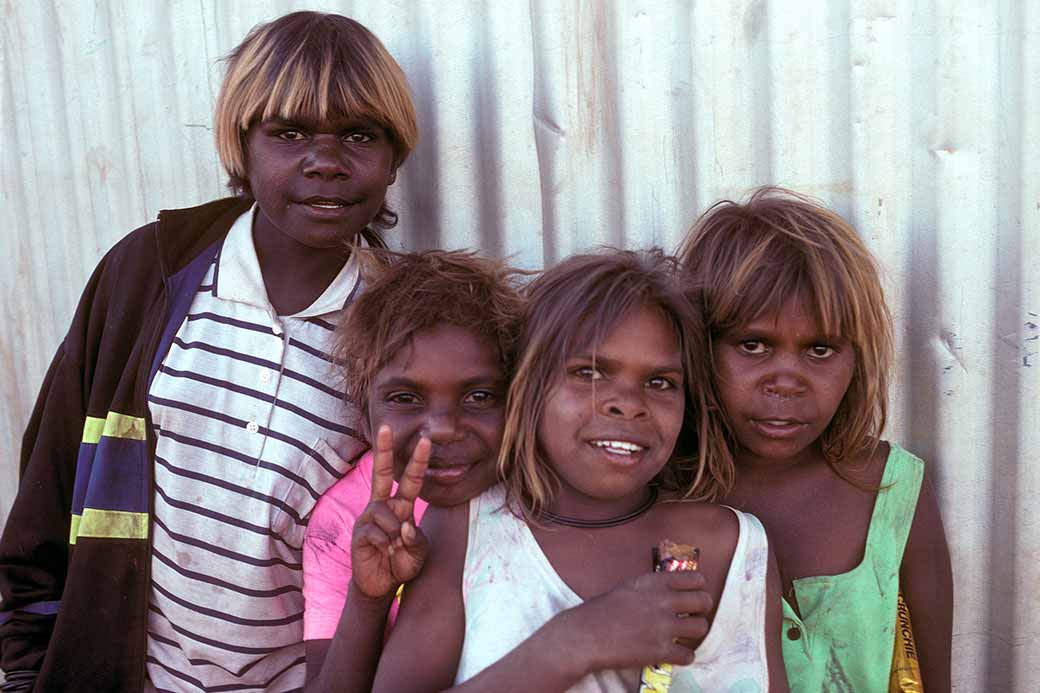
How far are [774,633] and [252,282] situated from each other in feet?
4.14

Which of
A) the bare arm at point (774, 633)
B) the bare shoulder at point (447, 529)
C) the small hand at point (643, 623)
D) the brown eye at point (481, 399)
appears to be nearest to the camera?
the small hand at point (643, 623)

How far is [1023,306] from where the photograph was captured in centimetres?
206

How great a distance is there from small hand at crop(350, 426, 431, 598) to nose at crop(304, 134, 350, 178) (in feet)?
2.24

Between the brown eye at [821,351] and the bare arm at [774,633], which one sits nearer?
the bare arm at [774,633]

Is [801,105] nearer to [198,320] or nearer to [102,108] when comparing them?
[198,320]

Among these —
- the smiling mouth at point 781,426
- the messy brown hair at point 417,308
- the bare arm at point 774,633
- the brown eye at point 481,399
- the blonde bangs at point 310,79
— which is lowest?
the bare arm at point 774,633

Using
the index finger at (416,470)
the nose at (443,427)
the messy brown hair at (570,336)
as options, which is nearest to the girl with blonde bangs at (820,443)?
the messy brown hair at (570,336)

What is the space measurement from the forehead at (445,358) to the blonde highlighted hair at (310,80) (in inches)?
21.5

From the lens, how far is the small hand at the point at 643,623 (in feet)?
4.96

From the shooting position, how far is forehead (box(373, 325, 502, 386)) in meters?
1.79

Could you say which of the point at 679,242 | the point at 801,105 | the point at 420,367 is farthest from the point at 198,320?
the point at 801,105

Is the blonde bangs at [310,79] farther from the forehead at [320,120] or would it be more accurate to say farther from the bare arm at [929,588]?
the bare arm at [929,588]

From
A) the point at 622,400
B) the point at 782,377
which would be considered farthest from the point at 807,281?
the point at 622,400

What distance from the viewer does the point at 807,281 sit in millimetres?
1828
